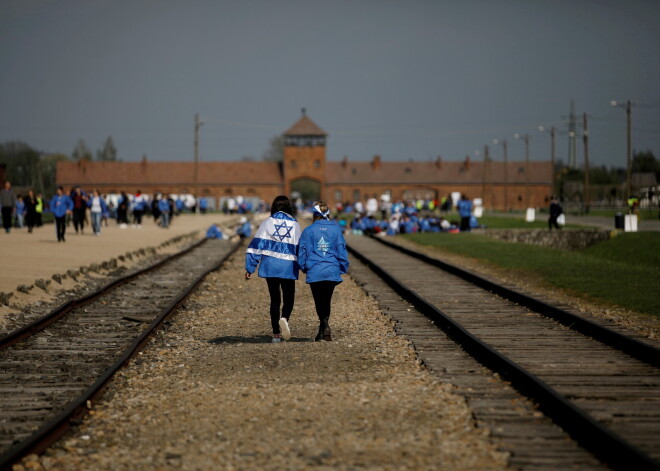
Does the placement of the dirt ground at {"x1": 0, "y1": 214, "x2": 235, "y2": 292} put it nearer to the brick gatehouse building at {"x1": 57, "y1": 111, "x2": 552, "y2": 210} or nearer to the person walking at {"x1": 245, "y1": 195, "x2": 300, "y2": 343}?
the person walking at {"x1": 245, "y1": 195, "x2": 300, "y2": 343}

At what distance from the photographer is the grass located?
15922 millimetres

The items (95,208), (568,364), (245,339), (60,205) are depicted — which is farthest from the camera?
(95,208)

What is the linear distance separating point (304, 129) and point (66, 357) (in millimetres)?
112735

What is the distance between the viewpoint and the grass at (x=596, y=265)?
1592cm

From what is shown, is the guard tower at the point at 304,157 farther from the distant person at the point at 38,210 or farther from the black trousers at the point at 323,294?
the black trousers at the point at 323,294

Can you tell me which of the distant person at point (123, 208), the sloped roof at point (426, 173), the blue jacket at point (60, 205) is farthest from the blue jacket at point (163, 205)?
the sloped roof at point (426, 173)

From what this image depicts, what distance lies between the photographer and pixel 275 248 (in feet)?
33.8

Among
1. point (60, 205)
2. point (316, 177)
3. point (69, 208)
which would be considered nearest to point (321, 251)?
point (60, 205)

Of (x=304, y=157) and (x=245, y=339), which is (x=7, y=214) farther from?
(x=304, y=157)

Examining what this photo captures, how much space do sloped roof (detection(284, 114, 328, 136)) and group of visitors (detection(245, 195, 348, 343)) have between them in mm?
110163

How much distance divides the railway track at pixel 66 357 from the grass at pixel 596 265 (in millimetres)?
7484

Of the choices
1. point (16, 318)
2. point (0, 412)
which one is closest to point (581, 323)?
point (0, 412)

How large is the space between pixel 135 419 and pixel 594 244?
3215 cm

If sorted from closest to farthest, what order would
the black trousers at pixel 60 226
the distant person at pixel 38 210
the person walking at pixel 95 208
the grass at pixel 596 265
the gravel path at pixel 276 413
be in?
the gravel path at pixel 276 413
the grass at pixel 596 265
the black trousers at pixel 60 226
the person walking at pixel 95 208
the distant person at pixel 38 210
